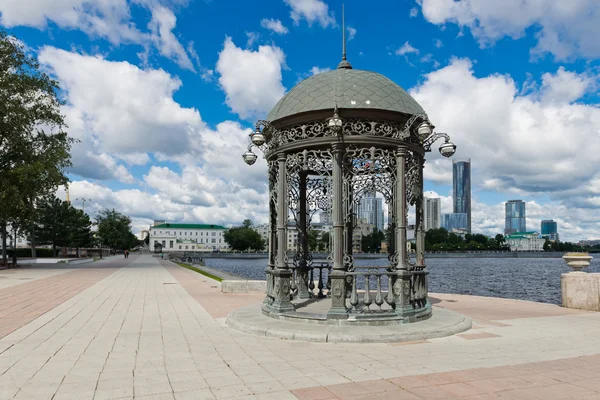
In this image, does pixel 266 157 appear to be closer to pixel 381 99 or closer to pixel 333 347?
pixel 381 99

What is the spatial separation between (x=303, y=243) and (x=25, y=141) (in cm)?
2937

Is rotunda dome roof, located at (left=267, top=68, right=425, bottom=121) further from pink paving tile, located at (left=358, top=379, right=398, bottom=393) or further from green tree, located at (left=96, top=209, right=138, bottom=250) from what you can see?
green tree, located at (left=96, top=209, right=138, bottom=250)

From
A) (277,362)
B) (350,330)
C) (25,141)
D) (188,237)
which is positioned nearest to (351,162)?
(350,330)

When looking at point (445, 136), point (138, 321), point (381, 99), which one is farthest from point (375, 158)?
point (138, 321)

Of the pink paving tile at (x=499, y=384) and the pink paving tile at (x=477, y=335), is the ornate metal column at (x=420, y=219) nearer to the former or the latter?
the pink paving tile at (x=477, y=335)

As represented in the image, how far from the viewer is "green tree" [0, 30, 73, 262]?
2969cm

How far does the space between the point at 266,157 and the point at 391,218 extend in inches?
140

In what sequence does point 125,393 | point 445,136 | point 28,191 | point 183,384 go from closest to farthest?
point 125,393
point 183,384
point 445,136
point 28,191

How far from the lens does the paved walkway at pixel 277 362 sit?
535 cm

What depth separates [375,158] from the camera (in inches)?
372

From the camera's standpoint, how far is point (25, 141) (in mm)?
33281

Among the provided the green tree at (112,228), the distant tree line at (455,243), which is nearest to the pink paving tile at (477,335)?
the green tree at (112,228)

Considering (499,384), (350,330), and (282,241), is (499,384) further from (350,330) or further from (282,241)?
(282,241)

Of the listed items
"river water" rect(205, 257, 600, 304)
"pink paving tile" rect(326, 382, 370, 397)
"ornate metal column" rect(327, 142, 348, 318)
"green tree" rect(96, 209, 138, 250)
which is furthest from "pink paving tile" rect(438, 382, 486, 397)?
"green tree" rect(96, 209, 138, 250)
